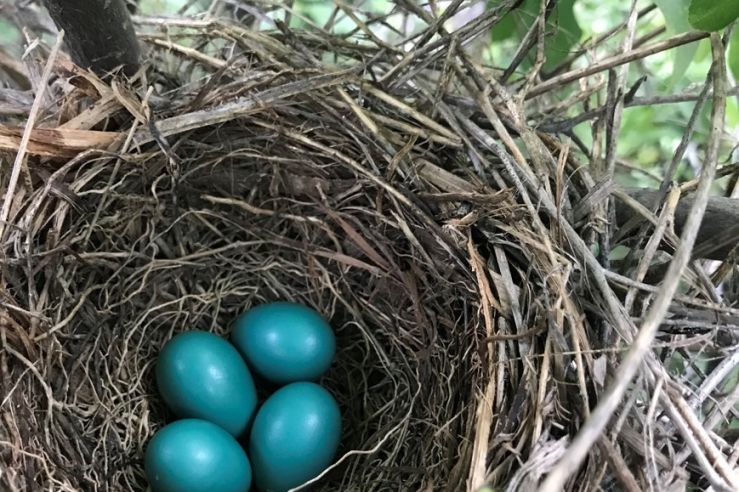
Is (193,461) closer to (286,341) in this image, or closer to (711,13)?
(286,341)

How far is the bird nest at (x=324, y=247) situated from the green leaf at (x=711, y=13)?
28 centimetres

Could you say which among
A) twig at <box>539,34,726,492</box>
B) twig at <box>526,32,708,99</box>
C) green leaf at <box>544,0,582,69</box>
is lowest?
twig at <box>539,34,726,492</box>

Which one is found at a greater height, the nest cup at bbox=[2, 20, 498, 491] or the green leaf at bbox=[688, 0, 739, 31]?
the green leaf at bbox=[688, 0, 739, 31]

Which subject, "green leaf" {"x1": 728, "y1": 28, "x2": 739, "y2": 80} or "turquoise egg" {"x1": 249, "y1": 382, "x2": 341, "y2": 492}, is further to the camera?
"turquoise egg" {"x1": 249, "y1": 382, "x2": 341, "y2": 492}

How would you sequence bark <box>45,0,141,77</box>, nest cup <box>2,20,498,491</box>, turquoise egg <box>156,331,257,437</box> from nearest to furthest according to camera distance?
1. bark <box>45,0,141,77</box>
2. nest cup <box>2,20,498,491</box>
3. turquoise egg <box>156,331,257,437</box>

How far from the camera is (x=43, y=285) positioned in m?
1.16

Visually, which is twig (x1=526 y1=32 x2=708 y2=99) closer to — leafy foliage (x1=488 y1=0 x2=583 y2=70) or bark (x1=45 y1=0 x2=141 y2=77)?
leafy foliage (x1=488 y1=0 x2=583 y2=70)

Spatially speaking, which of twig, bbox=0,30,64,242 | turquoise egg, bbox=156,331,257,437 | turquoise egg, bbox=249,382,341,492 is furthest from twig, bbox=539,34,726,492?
twig, bbox=0,30,64,242

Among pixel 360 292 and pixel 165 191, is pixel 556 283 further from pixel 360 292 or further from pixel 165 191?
pixel 165 191

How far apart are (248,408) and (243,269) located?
0.88 ft

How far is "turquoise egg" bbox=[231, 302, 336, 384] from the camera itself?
1.29 metres

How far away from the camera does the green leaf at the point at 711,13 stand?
2.63 ft

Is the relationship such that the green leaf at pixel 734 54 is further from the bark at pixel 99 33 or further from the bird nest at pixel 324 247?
the bark at pixel 99 33

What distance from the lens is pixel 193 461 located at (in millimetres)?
1147
